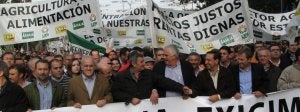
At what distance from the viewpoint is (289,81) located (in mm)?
9023

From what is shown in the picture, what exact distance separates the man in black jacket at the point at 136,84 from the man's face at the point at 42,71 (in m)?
0.87

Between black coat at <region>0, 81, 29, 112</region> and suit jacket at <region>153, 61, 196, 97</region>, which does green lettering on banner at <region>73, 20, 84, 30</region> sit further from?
black coat at <region>0, 81, 29, 112</region>

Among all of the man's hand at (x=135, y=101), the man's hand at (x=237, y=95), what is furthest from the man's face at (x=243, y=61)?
the man's hand at (x=135, y=101)

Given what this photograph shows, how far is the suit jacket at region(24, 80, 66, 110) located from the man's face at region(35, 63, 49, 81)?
11 cm

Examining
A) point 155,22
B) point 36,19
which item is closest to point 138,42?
point 36,19

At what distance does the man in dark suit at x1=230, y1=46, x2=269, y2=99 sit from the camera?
875 cm

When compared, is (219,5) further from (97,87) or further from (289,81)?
(97,87)

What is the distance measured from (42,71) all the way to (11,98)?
0.63 metres

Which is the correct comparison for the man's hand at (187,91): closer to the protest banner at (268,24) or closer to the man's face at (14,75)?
the man's face at (14,75)

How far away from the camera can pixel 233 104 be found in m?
8.80

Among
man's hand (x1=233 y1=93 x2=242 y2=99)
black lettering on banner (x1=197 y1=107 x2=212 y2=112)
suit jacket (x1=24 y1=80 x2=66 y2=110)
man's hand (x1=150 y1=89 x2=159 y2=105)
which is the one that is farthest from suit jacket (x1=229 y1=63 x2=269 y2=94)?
suit jacket (x1=24 y1=80 x2=66 y2=110)

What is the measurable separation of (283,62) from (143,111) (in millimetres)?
3735

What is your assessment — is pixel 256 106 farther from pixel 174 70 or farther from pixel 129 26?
pixel 129 26

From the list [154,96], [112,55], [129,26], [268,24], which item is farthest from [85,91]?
[129,26]
